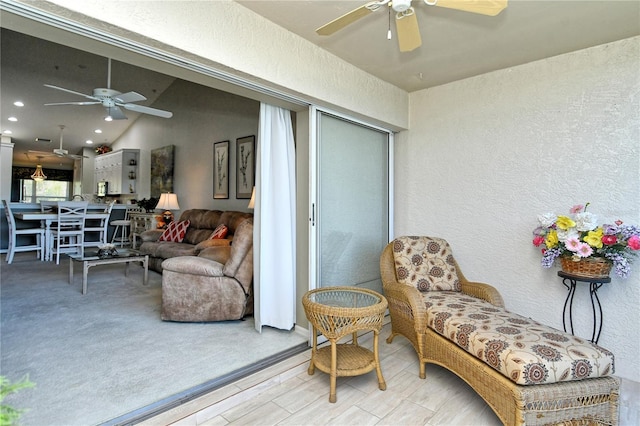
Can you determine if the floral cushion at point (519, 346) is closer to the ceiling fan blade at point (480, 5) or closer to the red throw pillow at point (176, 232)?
the ceiling fan blade at point (480, 5)

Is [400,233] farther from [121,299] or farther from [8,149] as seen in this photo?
[8,149]

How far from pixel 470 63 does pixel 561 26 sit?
71 cm

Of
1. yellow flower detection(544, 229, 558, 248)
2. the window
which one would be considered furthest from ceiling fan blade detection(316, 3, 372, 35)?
the window

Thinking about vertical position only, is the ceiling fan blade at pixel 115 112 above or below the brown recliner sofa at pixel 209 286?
above

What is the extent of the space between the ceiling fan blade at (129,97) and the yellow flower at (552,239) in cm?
436

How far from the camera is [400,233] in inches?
148

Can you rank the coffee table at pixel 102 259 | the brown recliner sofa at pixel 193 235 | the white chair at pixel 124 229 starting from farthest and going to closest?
the white chair at pixel 124 229 → the brown recliner sofa at pixel 193 235 → the coffee table at pixel 102 259

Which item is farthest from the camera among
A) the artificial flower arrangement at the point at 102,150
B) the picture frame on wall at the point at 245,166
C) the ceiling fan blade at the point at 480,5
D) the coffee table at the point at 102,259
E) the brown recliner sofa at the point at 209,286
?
the artificial flower arrangement at the point at 102,150

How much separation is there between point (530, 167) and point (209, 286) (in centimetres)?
310

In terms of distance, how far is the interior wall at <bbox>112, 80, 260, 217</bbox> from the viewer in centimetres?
531

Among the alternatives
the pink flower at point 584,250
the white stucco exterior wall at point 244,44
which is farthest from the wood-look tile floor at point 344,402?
the white stucco exterior wall at point 244,44

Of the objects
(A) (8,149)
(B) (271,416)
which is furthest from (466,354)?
(A) (8,149)

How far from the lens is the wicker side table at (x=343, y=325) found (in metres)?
2.08

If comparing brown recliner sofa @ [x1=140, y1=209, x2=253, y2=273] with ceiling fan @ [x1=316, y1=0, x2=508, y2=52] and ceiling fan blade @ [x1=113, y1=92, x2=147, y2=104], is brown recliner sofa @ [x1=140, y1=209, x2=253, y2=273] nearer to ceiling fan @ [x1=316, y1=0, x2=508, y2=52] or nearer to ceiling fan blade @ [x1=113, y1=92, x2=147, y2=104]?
ceiling fan blade @ [x1=113, y1=92, x2=147, y2=104]
